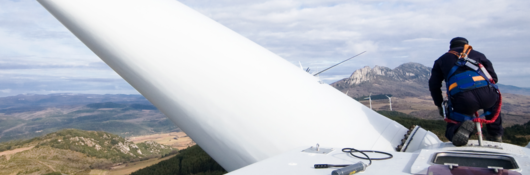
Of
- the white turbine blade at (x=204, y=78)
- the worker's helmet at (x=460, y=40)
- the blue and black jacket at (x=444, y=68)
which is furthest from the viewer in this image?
the worker's helmet at (x=460, y=40)

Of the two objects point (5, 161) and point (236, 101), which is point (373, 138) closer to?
point (236, 101)

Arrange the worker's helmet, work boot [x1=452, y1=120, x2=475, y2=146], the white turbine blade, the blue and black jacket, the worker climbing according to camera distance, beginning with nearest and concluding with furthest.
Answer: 1. the white turbine blade
2. work boot [x1=452, y1=120, x2=475, y2=146]
3. the worker climbing
4. the blue and black jacket
5. the worker's helmet

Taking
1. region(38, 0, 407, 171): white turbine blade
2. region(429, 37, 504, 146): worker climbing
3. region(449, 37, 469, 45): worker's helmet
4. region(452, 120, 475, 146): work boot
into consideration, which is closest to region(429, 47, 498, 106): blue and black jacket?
region(429, 37, 504, 146): worker climbing

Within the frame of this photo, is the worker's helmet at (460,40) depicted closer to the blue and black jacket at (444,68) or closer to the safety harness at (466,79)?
the blue and black jacket at (444,68)

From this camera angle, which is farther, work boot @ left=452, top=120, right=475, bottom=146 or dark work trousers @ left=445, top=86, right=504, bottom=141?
dark work trousers @ left=445, top=86, right=504, bottom=141

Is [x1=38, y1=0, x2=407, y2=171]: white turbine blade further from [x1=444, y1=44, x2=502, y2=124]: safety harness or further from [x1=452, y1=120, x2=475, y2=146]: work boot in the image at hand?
[x1=444, y1=44, x2=502, y2=124]: safety harness

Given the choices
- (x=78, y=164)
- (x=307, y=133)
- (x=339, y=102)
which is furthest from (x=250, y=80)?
(x=78, y=164)

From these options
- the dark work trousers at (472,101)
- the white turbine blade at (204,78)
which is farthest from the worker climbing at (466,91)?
the white turbine blade at (204,78)
